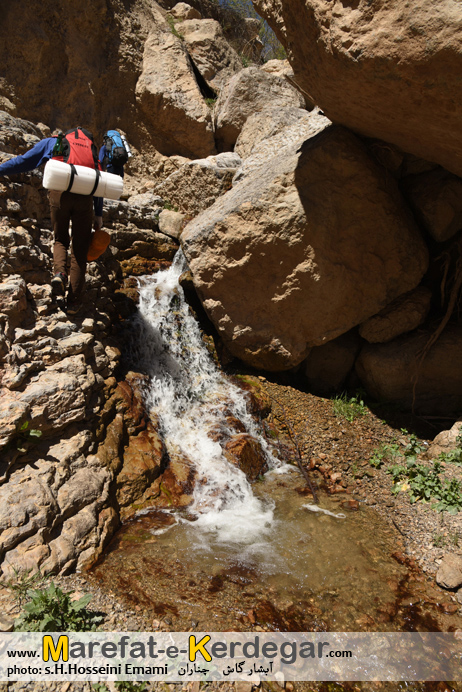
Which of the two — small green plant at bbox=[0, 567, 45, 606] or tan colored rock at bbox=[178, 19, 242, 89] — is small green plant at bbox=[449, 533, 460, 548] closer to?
small green plant at bbox=[0, 567, 45, 606]

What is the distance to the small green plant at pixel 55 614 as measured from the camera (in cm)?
217

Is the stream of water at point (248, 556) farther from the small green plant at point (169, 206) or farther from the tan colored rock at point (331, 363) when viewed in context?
the small green plant at point (169, 206)

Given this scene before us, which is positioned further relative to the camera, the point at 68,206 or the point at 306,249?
the point at 306,249

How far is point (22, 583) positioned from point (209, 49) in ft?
37.9

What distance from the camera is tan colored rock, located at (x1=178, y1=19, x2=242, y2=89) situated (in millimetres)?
9711

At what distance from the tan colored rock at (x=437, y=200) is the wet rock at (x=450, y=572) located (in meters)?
3.72

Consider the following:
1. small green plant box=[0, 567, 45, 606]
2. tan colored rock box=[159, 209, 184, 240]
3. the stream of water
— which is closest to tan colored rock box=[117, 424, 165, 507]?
the stream of water

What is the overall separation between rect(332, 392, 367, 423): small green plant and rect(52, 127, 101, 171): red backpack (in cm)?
393

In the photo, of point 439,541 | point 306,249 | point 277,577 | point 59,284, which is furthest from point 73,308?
point 439,541

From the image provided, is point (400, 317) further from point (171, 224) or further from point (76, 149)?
point (171, 224)

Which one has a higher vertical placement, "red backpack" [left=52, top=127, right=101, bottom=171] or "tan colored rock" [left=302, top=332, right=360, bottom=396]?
"red backpack" [left=52, top=127, right=101, bottom=171]

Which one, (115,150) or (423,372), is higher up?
(115,150)

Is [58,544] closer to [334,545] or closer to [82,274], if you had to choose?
[334,545]

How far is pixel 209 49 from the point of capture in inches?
384
